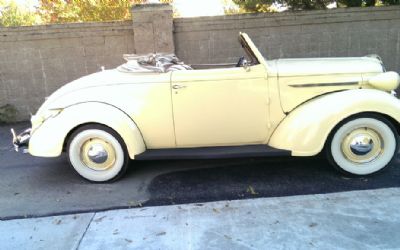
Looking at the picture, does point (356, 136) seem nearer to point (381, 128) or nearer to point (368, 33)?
point (381, 128)

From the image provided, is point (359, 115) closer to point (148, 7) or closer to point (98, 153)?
point (98, 153)

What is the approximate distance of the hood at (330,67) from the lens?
459 centimetres

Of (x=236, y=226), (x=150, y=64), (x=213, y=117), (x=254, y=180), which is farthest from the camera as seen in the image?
(x=150, y=64)

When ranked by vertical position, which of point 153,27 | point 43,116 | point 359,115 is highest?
point 153,27

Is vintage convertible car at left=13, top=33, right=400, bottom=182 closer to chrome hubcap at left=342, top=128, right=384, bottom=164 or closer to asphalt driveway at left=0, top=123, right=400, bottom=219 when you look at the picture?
chrome hubcap at left=342, top=128, right=384, bottom=164

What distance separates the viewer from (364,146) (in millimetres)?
4441

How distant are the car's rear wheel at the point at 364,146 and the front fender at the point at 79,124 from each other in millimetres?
2221


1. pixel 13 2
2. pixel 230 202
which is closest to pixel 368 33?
pixel 230 202

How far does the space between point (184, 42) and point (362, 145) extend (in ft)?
15.1

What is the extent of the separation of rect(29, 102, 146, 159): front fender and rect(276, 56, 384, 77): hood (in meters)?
1.84

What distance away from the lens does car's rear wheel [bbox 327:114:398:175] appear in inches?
174

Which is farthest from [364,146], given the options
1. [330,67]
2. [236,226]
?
[236,226]

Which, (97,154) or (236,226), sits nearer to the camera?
(236,226)

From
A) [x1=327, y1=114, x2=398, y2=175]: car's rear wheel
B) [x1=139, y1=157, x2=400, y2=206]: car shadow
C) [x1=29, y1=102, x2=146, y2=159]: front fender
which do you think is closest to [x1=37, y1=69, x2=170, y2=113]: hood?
[x1=29, y1=102, x2=146, y2=159]: front fender
